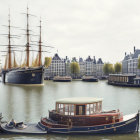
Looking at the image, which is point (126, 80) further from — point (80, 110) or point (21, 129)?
point (21, 129)

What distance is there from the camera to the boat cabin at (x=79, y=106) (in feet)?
76.0

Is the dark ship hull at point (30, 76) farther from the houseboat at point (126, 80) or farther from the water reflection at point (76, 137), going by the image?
the water reflection at point (76, 137)

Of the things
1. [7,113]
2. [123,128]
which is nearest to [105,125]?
[123,128]

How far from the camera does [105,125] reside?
2295cm

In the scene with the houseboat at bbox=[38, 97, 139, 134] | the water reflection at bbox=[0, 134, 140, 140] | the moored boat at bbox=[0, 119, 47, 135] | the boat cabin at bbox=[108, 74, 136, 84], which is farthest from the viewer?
the boat cabin at bbox=[108, 74, 136, 84]

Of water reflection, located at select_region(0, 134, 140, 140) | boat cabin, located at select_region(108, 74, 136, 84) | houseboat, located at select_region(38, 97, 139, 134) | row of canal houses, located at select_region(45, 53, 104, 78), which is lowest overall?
water reflection, located at select_region(0, 134, 140, 140)

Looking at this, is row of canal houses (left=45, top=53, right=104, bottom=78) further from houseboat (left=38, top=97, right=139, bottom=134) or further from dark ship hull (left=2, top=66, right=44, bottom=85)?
houseboat (left=38, top=97, right=139, bottom=134)

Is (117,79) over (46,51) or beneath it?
beneath

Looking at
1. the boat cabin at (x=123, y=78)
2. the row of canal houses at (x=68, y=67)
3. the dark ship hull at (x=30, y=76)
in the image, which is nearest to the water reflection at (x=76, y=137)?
the boat cabin at (x=123, y=78)

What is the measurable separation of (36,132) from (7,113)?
1226 cm

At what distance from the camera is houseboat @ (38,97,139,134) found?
75.1ft

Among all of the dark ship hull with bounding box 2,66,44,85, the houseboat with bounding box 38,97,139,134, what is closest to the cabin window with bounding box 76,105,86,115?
the houseboat with bounding box 38,97,139,134

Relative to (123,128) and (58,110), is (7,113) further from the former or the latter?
(123,128)

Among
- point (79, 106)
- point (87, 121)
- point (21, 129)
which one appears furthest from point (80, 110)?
point (21, 129)
